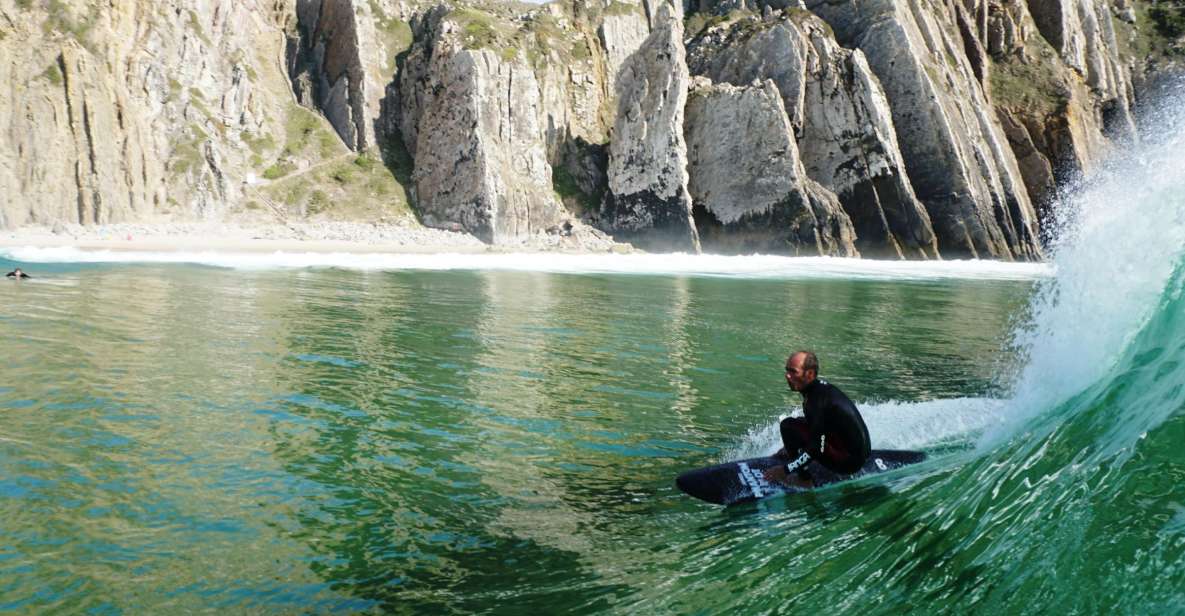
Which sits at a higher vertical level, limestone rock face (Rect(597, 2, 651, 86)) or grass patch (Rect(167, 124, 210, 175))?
limestone rock face (Rect(597, 2, 651, 86))

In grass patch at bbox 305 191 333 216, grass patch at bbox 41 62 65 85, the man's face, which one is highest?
grass patch at bbox 41 62 65 85

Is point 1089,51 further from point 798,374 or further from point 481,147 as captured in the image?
point 798,374

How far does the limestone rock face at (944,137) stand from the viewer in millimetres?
73625

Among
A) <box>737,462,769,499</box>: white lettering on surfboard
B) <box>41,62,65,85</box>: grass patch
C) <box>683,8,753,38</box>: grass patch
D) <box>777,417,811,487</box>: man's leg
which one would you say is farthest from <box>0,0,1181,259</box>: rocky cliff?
<box>777,417,811,487</box>: man's leg

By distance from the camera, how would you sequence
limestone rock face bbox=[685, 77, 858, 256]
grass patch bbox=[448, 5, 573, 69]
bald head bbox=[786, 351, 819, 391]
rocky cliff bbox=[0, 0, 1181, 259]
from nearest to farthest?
bald head bbox=[786, 351, 819, 391] < rocky cliff bbox=[0, 0, 1181, 259] < limestone rock face bbox=[685, 77, 858, 256] < grass patch bbox=[448, 5, 573, 69]

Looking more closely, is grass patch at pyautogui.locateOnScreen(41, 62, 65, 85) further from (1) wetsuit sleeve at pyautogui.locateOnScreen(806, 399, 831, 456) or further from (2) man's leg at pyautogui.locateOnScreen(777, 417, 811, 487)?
(1) wetsuit sleeve at pyautogui.locateOnScreen(806, 399, 831, 456)

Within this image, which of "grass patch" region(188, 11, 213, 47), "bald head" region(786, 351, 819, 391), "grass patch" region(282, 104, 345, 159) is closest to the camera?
"bald head" region(786, 351, 819, 391)

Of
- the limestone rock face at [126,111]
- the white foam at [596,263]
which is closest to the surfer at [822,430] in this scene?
the white foam at [596,263]

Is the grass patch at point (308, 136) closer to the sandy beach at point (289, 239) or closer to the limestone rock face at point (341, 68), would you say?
the limestone rock face at point (341, 68)

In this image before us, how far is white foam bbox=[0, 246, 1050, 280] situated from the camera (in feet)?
141

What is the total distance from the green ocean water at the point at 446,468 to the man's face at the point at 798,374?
126 cm

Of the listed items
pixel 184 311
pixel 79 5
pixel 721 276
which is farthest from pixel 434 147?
pixel 184 311

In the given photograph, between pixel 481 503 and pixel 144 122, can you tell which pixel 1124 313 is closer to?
pixel 481 503

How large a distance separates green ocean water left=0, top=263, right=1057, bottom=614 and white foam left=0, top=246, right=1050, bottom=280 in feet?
69.6
